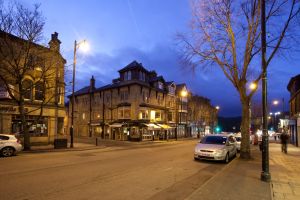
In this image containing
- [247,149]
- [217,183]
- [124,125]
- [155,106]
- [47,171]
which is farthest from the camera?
[155,106]

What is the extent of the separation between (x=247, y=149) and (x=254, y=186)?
9.01 metres

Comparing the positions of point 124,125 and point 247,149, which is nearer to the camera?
point 247,149

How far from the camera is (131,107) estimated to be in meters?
47.2

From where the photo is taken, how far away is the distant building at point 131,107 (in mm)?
46812

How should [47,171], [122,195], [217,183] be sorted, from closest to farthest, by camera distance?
1. [122,195]
2. [217,183]
3. [47,171]

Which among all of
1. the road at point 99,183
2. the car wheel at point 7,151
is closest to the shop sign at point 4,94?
the car wheel at point 7,151

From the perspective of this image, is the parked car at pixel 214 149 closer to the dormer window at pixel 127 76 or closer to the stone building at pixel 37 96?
the stone building at pixel 37 96

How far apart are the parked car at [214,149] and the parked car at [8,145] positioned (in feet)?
39.6

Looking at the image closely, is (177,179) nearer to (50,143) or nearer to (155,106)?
(50,143)

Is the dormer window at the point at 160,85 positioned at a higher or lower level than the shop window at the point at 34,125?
higher

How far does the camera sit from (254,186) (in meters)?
9.14

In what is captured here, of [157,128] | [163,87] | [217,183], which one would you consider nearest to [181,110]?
[163,87]

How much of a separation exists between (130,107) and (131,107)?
0.79 ft

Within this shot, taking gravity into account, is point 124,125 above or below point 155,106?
below
